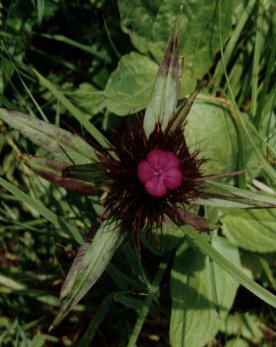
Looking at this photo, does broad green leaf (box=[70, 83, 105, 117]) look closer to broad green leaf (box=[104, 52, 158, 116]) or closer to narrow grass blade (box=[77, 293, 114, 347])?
broad green leaf (box=[104, 52, 158, 116])

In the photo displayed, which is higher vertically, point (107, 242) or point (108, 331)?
point (107, 242)

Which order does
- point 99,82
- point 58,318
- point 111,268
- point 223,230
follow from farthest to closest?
1. point 99,82
2. point 223,230
3. point 111,268
4. point 58,318

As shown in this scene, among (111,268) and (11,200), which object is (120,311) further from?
(11,200)

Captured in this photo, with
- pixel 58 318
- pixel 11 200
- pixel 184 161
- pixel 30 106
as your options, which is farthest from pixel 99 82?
pixel 58 318

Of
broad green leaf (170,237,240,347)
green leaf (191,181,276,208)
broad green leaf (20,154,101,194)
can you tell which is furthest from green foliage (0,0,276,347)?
green leaf (191,181,276,208)

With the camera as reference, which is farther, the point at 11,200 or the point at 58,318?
the point at 11,200

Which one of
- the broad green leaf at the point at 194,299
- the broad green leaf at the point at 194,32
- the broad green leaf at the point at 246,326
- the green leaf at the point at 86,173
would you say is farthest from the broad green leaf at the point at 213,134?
the broad green leaf at the point at 246,326

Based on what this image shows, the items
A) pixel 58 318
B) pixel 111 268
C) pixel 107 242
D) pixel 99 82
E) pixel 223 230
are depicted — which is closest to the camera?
pixel 58 318
